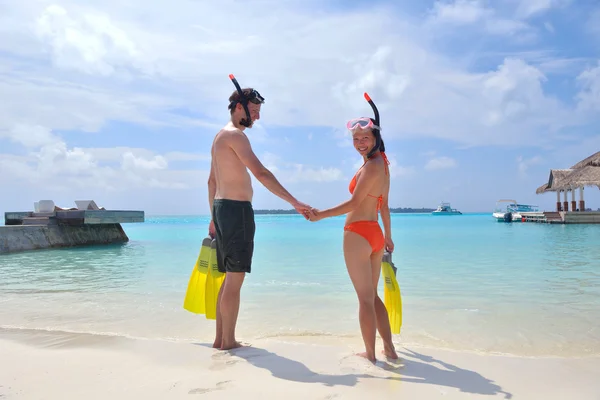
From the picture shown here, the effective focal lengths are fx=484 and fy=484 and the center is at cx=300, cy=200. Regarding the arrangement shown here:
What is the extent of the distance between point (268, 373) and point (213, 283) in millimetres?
1200

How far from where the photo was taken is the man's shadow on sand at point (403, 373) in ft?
9.96

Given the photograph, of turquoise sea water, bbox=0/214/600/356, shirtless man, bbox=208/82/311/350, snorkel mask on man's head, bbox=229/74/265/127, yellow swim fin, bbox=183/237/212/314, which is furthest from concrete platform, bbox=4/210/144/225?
snorkel mask on man's head, bbox=229/74/265/127

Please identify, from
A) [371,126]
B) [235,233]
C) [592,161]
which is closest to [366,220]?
[371,126]

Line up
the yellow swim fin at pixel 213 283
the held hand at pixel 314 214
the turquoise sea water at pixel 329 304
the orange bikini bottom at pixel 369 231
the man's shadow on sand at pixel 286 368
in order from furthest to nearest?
the turquoise sea water at pixel 329 304 → the yellow swim fin at pixel 213 283 → the held hand at pixel 314 214 → the orange bikini bottom at pixel 369 231 → the man's shadow on sand at pixel 286 368

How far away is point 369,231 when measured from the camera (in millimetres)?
3469

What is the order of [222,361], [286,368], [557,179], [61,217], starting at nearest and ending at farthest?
[286,368], [222,361], [61,217], [557,179]

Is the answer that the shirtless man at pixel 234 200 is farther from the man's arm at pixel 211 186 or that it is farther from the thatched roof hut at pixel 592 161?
the thatched roof hut at pixel 592 161

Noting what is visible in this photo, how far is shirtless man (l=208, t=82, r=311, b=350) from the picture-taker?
376 cm

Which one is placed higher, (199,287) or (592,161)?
(592,161)

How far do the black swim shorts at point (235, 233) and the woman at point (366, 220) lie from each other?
2.28 ft

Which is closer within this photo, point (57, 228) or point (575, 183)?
point (57, 228)

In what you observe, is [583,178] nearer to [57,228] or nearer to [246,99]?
[57,228]

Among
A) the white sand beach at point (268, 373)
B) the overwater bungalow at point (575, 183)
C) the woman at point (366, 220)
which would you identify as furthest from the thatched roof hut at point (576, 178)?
the woman at point (366, 220)

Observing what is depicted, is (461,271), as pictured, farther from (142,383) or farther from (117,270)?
(142,383)
